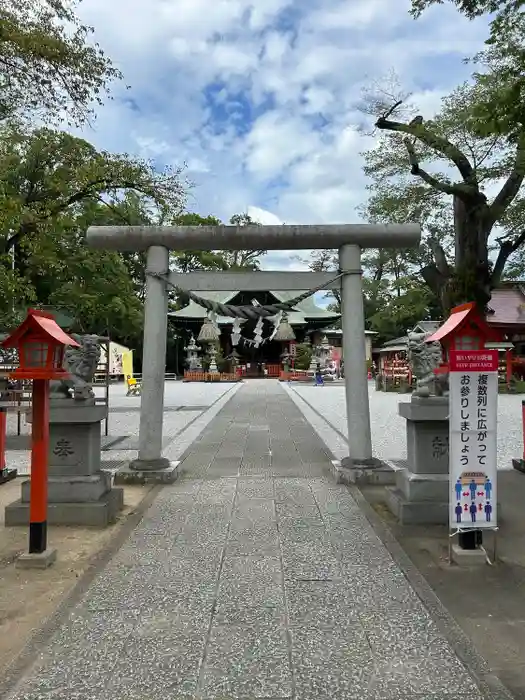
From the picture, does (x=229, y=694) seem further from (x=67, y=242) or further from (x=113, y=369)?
(x=113, y=369)

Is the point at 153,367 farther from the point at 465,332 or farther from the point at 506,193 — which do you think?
the point at 506,193

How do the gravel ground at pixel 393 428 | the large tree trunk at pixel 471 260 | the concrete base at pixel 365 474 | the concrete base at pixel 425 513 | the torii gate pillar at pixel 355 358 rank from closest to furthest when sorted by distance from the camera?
the concrete base at pixel 425 513 < the concrete base at pixel 365 474 < the torii gate pillar at pixel 355 358 < the gravel ground at pixel 393 428 < the large tree trunk at pixel 471 260

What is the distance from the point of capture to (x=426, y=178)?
15.1 metres

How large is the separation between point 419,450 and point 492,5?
6091 millimetres

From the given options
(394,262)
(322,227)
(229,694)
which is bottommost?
(229,694)

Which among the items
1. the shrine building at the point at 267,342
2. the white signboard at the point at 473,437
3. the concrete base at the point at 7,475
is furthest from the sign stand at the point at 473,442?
the shrine building at the point at 267,342

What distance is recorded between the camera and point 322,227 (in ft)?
A: 23.2

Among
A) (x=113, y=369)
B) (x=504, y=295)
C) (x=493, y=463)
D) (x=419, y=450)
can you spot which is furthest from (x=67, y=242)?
(x=504, y=295)

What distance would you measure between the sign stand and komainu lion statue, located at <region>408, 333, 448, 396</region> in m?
1.22

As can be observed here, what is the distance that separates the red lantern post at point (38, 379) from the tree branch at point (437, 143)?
12627 mm

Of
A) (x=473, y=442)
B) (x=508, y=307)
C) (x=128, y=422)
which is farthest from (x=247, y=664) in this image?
(x=508, y=307)

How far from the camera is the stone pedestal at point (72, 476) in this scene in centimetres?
524

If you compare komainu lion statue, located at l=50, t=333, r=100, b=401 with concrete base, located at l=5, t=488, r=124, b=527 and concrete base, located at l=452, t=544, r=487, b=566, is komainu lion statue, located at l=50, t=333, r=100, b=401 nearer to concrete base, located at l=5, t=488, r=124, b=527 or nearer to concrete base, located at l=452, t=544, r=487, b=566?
concrete base, located at l=5, t=488, r=124, b=527

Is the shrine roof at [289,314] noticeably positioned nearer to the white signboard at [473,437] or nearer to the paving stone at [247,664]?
the white signboard at [473,437]
